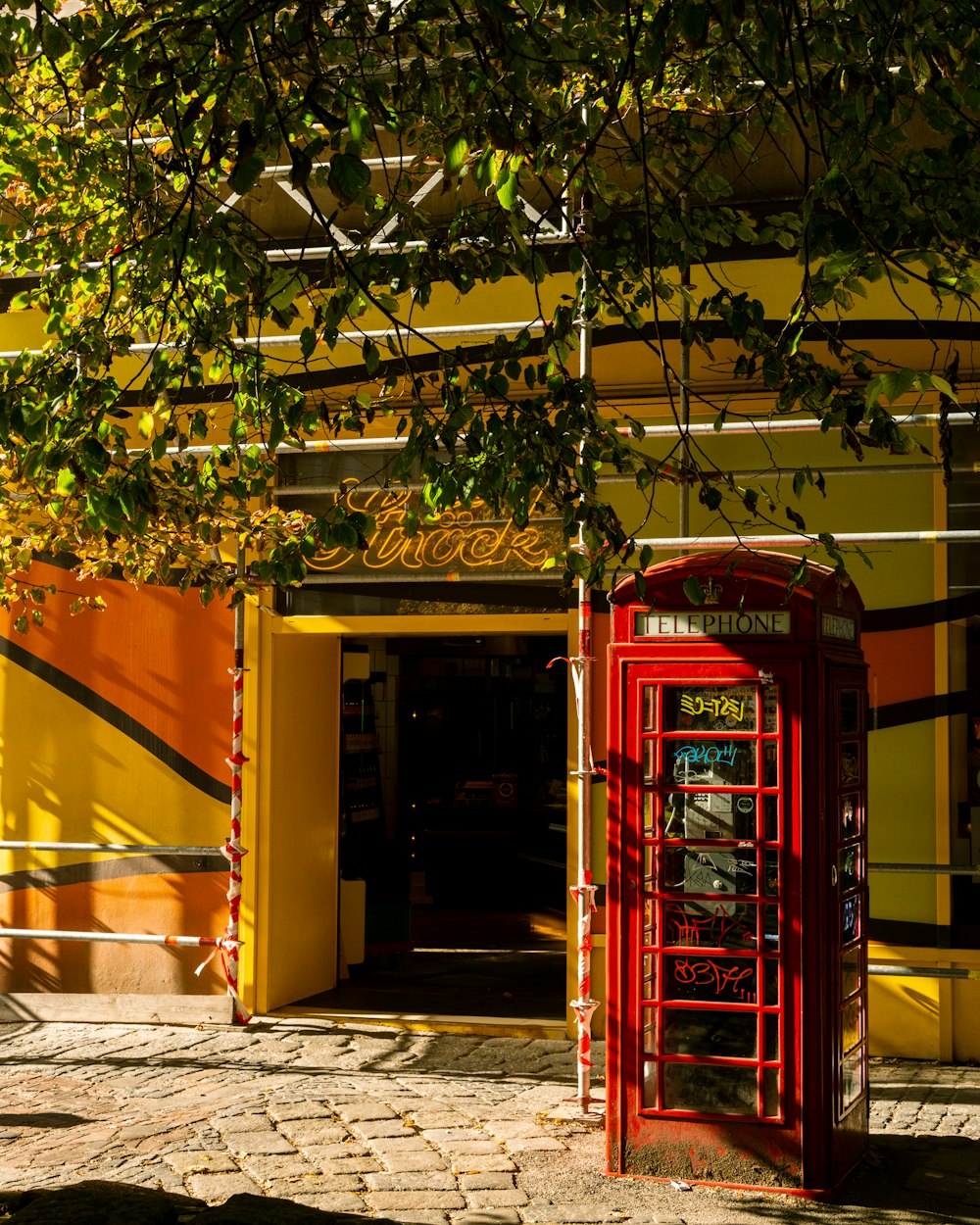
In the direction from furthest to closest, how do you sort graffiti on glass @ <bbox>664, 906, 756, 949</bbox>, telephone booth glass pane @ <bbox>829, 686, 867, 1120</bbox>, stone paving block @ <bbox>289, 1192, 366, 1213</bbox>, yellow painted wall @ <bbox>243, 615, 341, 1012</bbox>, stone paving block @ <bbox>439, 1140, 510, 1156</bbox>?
yellow painted wall @ <bbox>243, 615, 341, 1012</bbox> < stone paving block @ <bbox>439, 1140, 510, 1156</bbox> < telephone booth glass pane @ <bbox>829, 686, 867, 1120</bbox> < graffiti on glass @ <bbox>664, 906, 756, 949</bbox> < stone paving block @ <bbox>289, 1192, 366, 1213</bbox>

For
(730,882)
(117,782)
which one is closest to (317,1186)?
(730,882)

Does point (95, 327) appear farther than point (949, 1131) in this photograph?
No

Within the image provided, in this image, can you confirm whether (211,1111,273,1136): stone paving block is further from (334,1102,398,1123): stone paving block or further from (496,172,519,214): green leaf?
(496,172,519,214): green leaf

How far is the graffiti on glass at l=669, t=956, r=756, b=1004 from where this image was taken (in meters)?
6.19

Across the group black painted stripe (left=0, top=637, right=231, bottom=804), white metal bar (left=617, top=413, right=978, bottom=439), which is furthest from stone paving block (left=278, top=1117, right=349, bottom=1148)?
white metal bar (left=617, top=413, right=978, bottom=439)

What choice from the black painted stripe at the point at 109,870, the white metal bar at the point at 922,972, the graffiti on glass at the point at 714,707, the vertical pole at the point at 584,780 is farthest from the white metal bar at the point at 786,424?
the black painted stripe at the point at 109,870

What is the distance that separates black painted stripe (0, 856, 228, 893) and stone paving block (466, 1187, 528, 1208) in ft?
13.0

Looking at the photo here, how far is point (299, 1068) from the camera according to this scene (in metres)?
8.29

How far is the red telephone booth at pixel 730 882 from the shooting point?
6102 millimetres

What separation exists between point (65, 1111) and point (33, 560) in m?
4.03

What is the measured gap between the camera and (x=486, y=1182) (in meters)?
6.25

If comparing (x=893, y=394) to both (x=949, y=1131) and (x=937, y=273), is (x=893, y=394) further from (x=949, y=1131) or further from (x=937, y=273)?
(x=949, y=1131)

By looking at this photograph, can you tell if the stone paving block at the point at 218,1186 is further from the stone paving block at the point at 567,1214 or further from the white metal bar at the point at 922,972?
the white metal bar at the point at 922,972

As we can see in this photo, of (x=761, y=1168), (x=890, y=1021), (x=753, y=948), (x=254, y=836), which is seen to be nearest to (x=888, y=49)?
(x=753, y=948)
